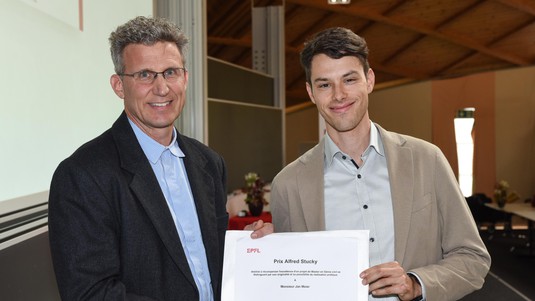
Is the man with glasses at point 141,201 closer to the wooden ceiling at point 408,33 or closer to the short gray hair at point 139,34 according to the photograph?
the short gray hair at point 139,34

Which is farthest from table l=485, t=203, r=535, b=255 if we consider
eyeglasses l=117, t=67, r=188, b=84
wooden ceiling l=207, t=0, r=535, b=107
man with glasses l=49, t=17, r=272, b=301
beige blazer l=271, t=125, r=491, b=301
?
eyeglasses l=117, t=67, r=188, b=84

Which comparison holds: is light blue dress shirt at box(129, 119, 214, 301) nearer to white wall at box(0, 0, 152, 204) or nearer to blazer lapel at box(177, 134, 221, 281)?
blazer lapel at box(177, 134, 221, 281)

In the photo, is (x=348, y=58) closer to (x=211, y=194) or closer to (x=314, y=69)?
(x=314, y=69)

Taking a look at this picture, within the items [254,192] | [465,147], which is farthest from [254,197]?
[465,147]

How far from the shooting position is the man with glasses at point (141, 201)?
1.34 meters

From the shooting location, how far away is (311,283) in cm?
158

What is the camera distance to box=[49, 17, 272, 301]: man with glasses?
52.9 inches

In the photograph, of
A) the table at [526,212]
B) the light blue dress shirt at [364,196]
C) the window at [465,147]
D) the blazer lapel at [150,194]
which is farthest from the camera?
the window at [465,147]

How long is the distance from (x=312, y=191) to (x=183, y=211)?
41cm

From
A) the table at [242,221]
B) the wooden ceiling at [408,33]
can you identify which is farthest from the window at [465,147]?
the table at [242,221]

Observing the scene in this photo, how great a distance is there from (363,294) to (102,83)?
1.39 meters

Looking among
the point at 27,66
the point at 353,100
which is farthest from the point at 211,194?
the point at 27,66

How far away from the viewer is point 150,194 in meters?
1.50

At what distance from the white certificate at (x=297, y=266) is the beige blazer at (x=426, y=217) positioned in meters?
0.15
